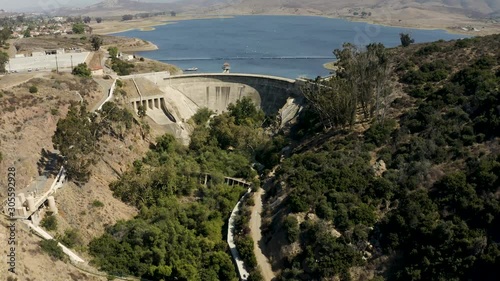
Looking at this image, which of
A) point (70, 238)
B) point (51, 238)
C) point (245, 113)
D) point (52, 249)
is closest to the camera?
point (52, 249)

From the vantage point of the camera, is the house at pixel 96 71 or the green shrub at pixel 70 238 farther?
the house at pixel 96 71

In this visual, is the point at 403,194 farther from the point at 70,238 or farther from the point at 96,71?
the point at 96,71

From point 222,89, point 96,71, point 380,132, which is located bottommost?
point 222,89

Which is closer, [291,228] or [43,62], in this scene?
[291,228]

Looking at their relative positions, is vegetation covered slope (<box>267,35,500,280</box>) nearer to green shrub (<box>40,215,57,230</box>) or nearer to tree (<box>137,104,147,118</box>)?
green shrub (<box>40,215,57,230</box>)

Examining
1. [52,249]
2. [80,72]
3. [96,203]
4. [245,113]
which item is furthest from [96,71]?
[52,249]

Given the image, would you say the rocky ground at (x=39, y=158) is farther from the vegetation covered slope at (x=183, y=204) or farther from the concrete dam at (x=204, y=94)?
the concrete dam at (x=204, y=94)

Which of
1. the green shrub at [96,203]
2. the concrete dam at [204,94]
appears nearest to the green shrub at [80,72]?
the concrete dam at [204,94]

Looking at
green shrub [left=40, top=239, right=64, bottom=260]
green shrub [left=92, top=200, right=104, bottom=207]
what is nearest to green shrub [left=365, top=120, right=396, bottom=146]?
green shrub [left=92, top=200, right=104, bottom=207]
